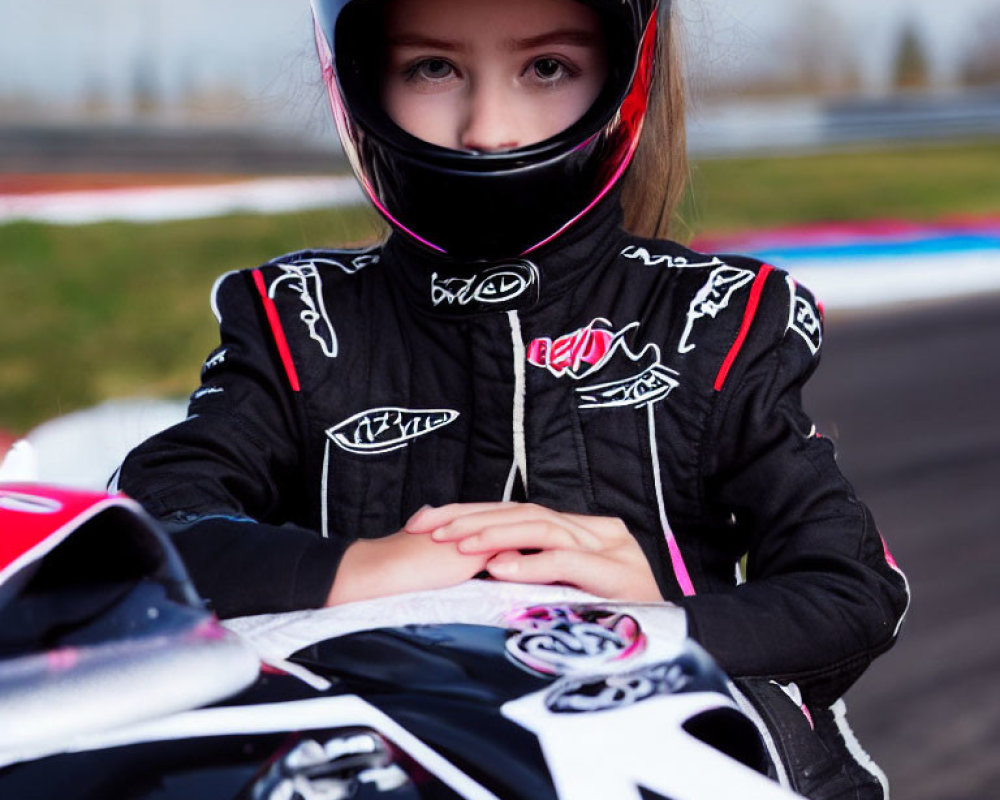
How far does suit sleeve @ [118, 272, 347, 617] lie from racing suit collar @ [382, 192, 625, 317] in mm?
184

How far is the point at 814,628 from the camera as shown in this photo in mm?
1121

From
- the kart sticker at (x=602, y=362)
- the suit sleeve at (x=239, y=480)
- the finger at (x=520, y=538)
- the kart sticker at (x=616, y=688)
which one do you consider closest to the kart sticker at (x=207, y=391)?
the suit sleeve at (x=239, y=480)

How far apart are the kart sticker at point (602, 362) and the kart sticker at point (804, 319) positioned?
0.14 m

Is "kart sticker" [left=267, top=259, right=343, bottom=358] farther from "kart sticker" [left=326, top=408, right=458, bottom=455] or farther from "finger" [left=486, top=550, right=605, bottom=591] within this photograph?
"finger" [left=486, top=550, right=605, bottom=591]

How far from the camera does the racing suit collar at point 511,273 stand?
146 cm

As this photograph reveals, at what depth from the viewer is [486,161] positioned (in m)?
1.33

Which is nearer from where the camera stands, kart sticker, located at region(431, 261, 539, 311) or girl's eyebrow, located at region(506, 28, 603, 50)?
girl's eyebrow, located at region(506, 28, 603, 50)

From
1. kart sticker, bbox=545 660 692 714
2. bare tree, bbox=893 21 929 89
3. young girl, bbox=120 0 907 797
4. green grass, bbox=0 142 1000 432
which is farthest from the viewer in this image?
bare tree, bbox=893 21 929 89

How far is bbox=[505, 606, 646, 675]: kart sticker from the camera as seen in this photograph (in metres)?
0.83

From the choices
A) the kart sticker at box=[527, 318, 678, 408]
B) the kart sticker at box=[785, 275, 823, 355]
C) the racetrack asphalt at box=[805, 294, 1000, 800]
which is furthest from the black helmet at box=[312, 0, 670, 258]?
the racetrack asphalt at box=[805, 294, 1000, 800]

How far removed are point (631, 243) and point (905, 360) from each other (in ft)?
16.0

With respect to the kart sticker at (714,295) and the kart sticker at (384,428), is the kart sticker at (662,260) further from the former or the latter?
the kart sticker at (384,428)

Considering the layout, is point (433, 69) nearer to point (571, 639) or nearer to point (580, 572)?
point (580, 572)

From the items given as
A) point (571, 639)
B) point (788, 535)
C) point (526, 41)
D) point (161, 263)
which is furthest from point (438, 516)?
point (161, 263)
